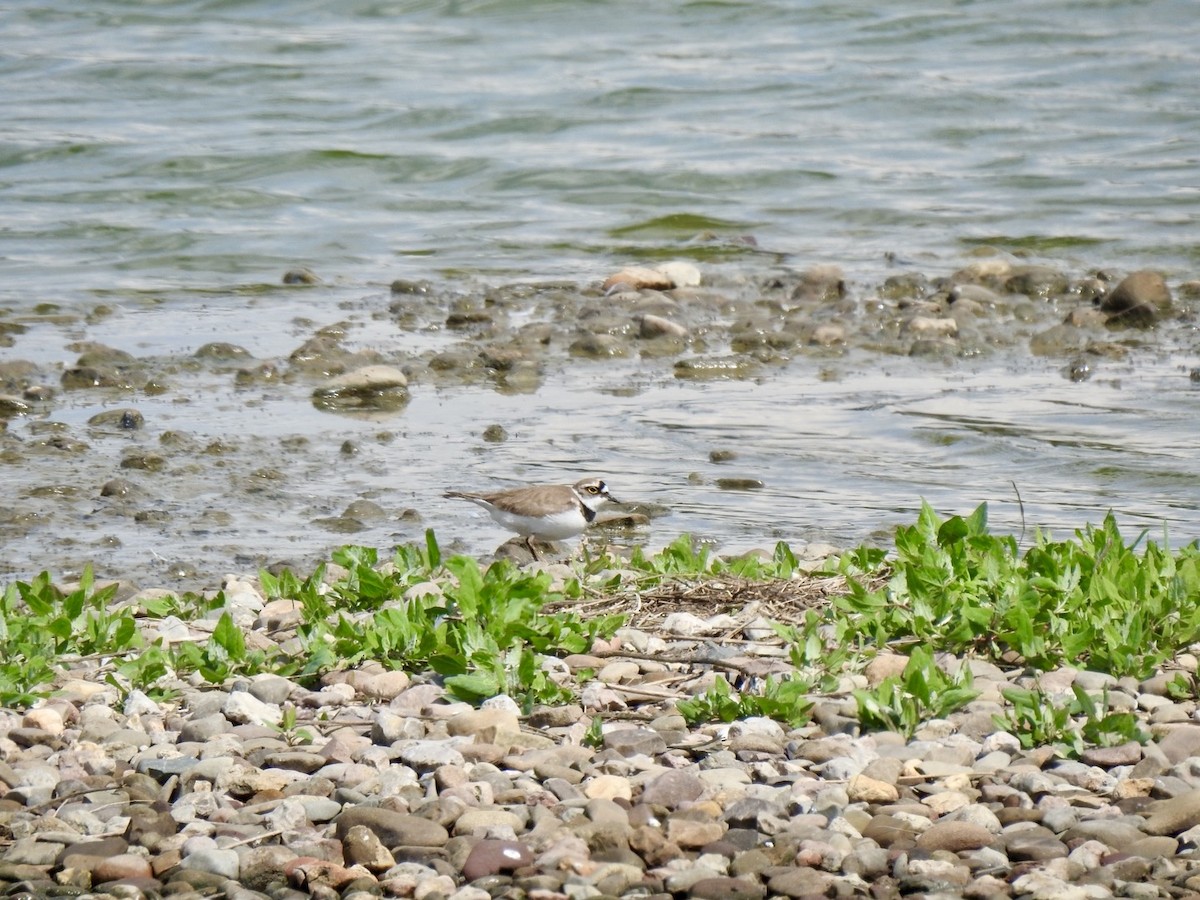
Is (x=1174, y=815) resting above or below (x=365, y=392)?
above

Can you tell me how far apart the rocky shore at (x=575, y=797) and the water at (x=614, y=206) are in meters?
2.74

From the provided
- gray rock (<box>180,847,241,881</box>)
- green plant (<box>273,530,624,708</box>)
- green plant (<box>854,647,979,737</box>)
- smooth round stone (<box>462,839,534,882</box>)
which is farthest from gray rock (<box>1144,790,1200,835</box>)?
gray rock (<box>180,847,241,881</box>)

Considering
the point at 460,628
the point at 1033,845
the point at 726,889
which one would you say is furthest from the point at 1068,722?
the point at 460,628

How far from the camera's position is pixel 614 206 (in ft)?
54.3

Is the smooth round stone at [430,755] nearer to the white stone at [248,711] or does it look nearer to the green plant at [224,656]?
the white stone at [248,711]

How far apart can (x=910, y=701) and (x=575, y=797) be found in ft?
3.21

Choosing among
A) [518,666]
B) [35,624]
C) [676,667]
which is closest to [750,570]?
[676,667]

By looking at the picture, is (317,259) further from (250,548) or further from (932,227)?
(250,548)

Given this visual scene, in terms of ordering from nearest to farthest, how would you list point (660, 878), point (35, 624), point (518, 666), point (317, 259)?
point (660, 878), point (518, 666), point (35, 624), point (317, 259)

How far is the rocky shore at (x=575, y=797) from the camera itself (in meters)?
3.71

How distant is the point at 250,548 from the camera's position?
7312 millimetres

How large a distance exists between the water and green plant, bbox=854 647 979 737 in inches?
115

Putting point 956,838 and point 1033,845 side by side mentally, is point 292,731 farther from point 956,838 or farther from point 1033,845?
point 1033,845

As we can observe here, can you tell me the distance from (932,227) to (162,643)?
1136cm
